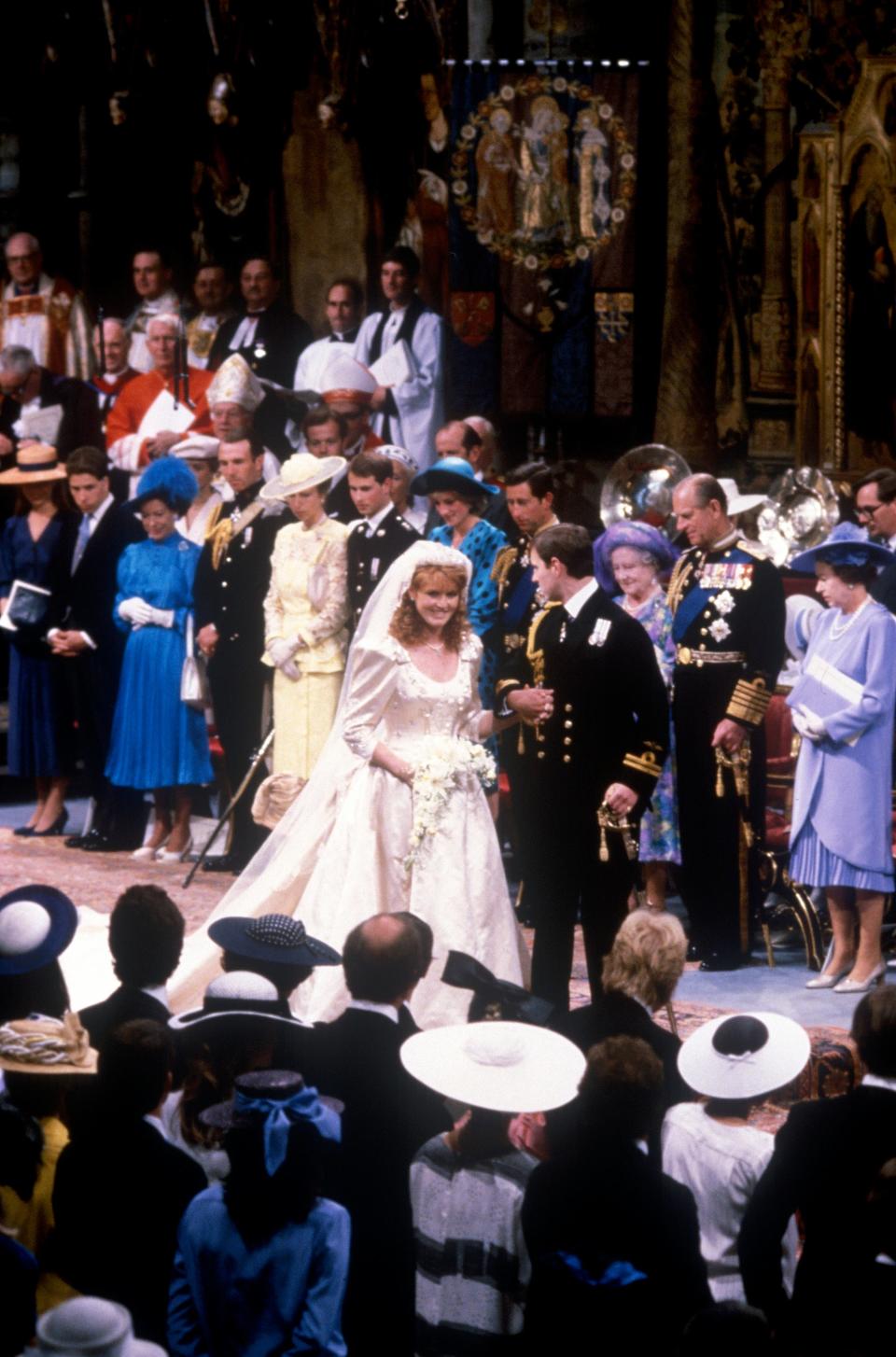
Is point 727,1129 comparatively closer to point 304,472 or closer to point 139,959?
point 139,959

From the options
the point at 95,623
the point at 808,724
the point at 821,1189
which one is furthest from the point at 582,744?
Answer: the point at 95,623

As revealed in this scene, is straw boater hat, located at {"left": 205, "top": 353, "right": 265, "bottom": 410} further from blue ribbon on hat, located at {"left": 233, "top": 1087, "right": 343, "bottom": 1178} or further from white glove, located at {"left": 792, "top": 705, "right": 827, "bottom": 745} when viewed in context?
blue ribbon on hat, located at {"left": 233, "top": 1087, "right": 343, "bottom": 1178}

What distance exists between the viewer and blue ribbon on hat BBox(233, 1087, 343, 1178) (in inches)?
131

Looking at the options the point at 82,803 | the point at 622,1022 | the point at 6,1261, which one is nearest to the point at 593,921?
the point at 622,1022

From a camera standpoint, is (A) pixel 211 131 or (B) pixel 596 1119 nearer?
(B) pixel 596 1119

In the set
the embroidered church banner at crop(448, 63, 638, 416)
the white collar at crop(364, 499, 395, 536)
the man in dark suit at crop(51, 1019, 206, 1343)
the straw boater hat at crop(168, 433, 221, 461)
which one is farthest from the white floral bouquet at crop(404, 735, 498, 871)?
the embroidered church banner at crop(448, 63, 638, 416)

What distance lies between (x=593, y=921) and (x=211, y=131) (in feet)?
29.6

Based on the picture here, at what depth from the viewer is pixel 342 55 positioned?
13180 millimetres

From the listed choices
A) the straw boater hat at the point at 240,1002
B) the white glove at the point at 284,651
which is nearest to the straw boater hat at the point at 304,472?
the white glove at the point at 284,651

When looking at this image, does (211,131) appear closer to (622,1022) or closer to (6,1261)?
(622,1022)

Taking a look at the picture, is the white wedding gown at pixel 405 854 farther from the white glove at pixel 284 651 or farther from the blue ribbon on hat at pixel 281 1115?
the blue ribbon on hat at pixel 281 1115

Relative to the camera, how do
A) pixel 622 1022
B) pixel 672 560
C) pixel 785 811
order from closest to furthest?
pixel 622 1022 → pixel 672 560 → pixel 785 811

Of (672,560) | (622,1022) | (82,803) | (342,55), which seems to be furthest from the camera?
(342,55)

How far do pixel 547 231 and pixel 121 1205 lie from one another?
915cm
